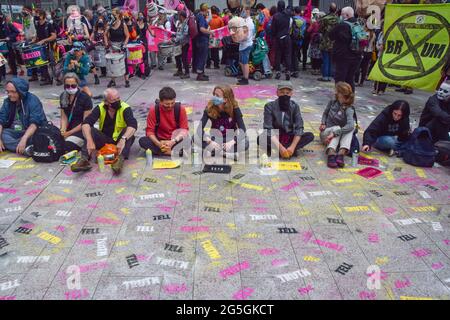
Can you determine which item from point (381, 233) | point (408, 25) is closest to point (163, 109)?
point (381, 233)

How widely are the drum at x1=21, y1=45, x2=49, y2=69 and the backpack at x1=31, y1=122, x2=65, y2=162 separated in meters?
4.96

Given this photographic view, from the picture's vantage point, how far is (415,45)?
7.75 m

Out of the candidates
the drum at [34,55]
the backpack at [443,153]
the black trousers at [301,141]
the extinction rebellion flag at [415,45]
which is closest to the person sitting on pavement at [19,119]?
the black trousers at [301,141]

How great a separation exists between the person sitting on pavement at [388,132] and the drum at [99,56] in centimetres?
737

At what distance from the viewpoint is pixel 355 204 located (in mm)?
4633

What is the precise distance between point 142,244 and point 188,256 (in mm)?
487

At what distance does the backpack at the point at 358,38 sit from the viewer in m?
8.32

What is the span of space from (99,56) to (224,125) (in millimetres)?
6135

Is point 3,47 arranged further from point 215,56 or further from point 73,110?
point 73,110

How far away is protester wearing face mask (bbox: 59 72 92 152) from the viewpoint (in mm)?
5941

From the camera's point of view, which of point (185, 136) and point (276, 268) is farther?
point (185, 136)

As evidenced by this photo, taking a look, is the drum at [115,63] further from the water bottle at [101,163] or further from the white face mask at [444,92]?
the white face mask at [444,92]

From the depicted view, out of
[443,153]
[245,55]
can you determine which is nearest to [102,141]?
[443,153]

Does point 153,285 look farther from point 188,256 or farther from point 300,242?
point 300,242
